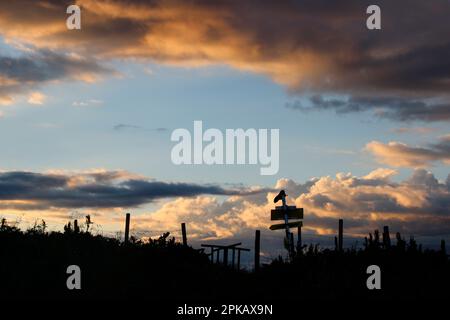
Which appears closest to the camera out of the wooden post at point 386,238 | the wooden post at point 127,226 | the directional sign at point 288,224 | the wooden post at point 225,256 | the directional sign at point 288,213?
the wooden post at point 386,238

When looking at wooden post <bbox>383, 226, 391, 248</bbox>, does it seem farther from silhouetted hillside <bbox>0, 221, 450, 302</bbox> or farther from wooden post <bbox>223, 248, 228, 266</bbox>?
wooden post <bbox>223, 248, 228, 266</bbox>

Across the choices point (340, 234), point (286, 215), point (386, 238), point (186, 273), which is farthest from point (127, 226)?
point (386, 238)

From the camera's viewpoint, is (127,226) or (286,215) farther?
(127,226)

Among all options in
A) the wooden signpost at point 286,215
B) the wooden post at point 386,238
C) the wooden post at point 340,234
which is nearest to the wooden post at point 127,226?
the wooden signpost at point 286,215

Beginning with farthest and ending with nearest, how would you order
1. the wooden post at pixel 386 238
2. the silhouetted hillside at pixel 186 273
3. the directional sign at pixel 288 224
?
the directional sign at pixel 288 224 < the wooden post at pixel 386 238 < the silhouetted hillside at pixel 186 273

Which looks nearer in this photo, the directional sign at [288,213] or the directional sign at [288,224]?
the directional sign at [288,224]

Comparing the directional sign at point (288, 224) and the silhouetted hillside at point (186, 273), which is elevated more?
the directional sign at point (288, 224)

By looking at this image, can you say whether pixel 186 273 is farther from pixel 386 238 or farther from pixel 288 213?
pixel 386 238

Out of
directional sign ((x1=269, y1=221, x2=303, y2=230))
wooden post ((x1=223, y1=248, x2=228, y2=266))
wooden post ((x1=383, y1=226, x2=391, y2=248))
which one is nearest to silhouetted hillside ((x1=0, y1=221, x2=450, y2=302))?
wooden post ((x1=383, y1=226, x2=391, y2=248))

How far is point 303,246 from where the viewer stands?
103 feet

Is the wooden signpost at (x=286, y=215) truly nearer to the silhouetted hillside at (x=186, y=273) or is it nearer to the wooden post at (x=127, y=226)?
the silhouetted hillside at (x=186, y=273)

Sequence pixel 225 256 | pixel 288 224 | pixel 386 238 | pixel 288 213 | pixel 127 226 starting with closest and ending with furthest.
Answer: pixel 386 238, pixel 288 224, pixel 288 213, pixel 127 226, pixel 225 256

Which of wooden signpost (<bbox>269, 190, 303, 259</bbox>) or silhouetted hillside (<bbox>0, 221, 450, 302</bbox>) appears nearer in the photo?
silhouetted hillside (<bbox>0, 221, 450, 302</bbox>)
